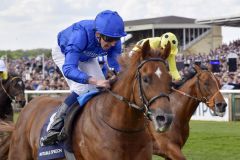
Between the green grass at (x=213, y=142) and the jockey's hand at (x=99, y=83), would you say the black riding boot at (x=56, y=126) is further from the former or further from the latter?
the green grass at (x=213, y=142)

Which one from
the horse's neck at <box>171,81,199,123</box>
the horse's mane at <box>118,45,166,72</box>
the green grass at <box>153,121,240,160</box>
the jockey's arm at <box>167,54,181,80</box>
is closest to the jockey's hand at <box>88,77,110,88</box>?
the horse's mane at <box>118,45,166,72</box>

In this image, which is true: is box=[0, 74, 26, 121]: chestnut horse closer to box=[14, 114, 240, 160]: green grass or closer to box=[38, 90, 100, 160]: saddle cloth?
box=[14, 114, 240, 160]: green grass

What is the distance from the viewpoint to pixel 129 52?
15.2 ft

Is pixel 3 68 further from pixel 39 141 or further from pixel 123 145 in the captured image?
pixel 123 145

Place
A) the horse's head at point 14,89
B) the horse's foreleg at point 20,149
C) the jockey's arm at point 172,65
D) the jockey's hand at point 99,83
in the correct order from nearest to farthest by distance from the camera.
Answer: the jockey's hand at point 99,83, the horse's foreleg at point 20,149, the jockey's arm at point 172,65, the horse's head at point 14,89

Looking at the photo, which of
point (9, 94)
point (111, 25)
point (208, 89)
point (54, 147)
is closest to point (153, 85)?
point (111, 25)

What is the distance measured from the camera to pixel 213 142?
1203cm

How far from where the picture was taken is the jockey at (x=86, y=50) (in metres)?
4.75

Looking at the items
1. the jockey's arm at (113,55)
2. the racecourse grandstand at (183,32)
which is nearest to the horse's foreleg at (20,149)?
the jockey's arm at (113,55)

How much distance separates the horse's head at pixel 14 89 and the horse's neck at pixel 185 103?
11.2ft

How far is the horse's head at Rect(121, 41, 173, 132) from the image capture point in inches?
156

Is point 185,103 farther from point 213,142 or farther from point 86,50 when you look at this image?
point 213,142

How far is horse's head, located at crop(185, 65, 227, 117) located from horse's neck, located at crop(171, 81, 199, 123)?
8 cm

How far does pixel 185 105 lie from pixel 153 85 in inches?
A: 140
